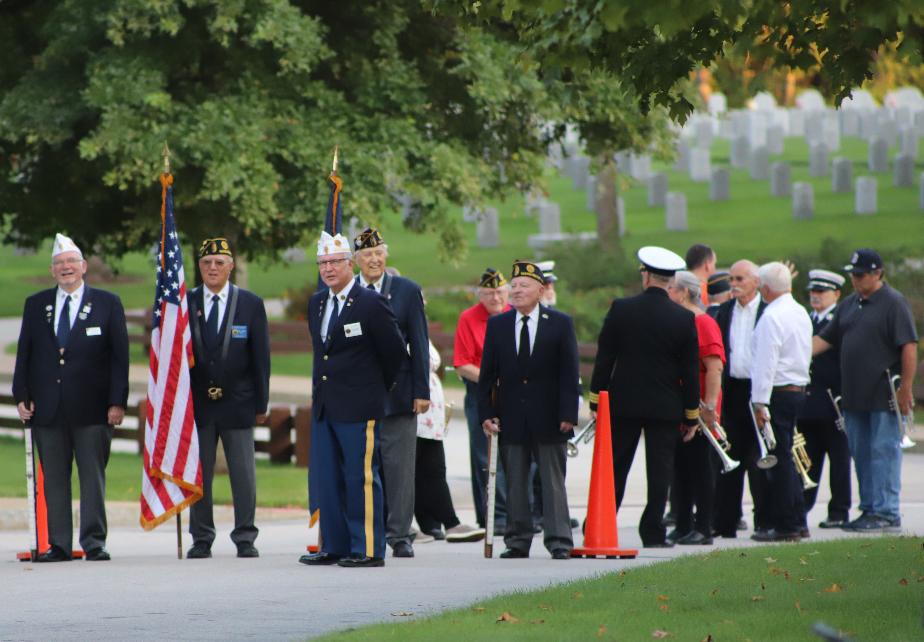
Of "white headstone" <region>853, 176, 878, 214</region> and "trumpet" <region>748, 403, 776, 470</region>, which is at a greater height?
"white headstone" <region>853, 176, 878, 214</region>

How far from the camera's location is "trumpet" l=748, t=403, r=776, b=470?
12.2 meters

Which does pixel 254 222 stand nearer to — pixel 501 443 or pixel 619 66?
pixel 501 443

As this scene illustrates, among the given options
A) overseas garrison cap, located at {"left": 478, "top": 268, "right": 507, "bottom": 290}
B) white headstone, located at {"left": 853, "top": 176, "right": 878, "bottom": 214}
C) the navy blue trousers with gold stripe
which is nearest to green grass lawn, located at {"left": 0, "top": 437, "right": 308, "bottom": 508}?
overseas garrison cap, located at {"left": 478, "top": 268, "right": 507, "bottom": 290}

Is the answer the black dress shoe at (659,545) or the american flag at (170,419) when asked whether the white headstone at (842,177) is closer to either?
the black dress shoe at (659,545)

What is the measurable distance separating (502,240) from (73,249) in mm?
34026

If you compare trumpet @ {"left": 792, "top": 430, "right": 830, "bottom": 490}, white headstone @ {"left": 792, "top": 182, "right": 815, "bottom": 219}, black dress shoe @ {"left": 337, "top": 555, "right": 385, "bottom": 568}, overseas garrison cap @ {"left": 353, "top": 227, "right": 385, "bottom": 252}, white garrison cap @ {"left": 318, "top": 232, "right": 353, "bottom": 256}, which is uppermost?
white headstone @ {"left": 792, "top": 182, "right": 815, "bottom": 219}

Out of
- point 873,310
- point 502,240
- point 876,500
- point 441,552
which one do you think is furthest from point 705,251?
point 502,240

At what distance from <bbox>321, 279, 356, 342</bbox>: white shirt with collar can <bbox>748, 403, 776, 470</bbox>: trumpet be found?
326 cm

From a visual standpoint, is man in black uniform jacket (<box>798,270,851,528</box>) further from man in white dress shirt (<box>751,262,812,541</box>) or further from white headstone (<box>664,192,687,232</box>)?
white headstone (<box>664,192,687,232</box>)

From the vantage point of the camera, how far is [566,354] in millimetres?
11078

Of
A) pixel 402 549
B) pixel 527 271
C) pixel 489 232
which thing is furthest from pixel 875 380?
pixel 489 232

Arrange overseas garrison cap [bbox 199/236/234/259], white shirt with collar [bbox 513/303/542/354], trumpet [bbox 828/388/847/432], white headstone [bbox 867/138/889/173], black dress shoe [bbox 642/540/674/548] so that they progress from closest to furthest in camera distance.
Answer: white shirt with collar [bbox 513/303/542/354] < overseas garrison cap [bbox 199/236/234/259] < black dress shoe [bbox 642/540/674/548] < trumpet [bbox 828/388/847/432] < white headstone [bbox 867/138/889/173]

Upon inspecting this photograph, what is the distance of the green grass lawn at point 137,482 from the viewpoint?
1570 centimetres

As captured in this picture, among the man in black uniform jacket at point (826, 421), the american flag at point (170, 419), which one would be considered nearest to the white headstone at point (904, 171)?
the man in black uniform jacket at point (826, 421)
